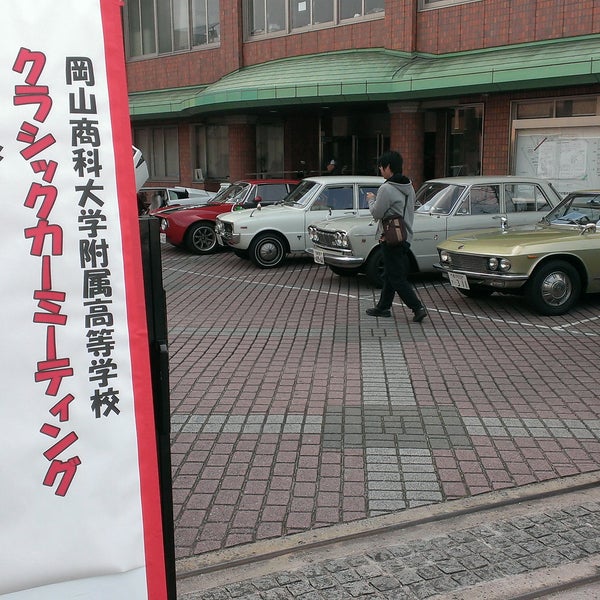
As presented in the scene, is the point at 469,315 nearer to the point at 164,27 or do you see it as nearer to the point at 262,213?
the point at 262,213

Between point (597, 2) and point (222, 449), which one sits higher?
point (597, 2)

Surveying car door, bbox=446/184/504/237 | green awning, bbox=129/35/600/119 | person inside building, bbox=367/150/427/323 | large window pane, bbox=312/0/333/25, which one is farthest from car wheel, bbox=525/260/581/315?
A: large window pane, bbox=312/0/333/25

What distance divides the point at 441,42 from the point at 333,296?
32.3 ft

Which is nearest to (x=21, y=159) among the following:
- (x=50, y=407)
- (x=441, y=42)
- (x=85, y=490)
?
(x=50, y=407)

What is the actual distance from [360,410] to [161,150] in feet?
76.0

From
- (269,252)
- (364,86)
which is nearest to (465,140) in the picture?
(364,86)

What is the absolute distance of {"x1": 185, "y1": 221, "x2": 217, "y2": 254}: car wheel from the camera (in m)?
16.2

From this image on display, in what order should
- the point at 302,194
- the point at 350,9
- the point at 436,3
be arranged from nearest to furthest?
the point at 302,194 → the point at 436,3 → the point at 350,9

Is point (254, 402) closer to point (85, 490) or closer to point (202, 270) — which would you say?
point (85, 490)

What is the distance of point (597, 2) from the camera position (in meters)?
15.1

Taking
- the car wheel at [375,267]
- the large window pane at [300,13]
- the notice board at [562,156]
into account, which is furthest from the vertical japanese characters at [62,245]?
the large window pane at [300,13]

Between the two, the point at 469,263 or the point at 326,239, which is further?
the point at 326,239

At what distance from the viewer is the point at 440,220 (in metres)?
11.6

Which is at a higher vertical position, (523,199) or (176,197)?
(523,199)
